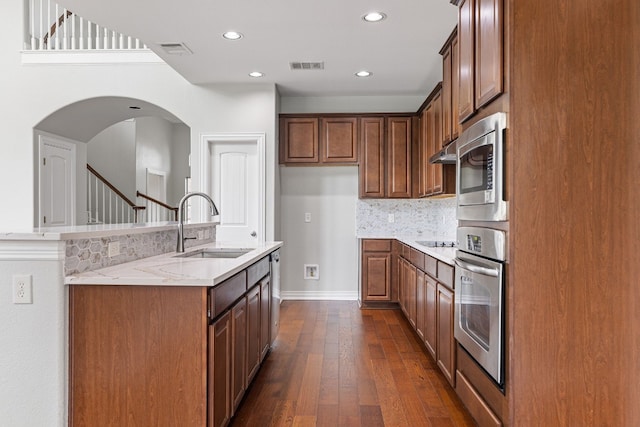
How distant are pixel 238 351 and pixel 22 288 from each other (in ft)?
3.48

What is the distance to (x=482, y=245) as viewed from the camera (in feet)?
6.94

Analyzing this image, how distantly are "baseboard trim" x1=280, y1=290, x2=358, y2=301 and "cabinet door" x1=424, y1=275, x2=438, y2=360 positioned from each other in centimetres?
223

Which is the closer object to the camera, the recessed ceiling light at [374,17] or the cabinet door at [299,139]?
the recessed ceiling light at [374,17]

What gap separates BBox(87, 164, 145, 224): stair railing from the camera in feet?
22.3

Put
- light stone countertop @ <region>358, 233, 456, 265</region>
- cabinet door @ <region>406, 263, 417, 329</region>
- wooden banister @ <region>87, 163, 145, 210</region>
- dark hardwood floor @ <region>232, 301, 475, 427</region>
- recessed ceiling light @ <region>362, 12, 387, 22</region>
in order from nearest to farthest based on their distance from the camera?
dark hardwood floor @ <region>232, 301, 475, 427</region>
light stone countertop @ <region>358, 233, 456, 265</region>
recessed ceiling light @ <region>362, 12, 387, 22</region>
cabinet door @ <region>406, 263, 417, 329</region>
wooden banister @ <region>87, 163, 145, 210</region>

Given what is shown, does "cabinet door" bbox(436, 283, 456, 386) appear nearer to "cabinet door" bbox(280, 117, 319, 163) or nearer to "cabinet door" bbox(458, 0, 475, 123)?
"cabinet door" bbox(458, 0, 475, 123)

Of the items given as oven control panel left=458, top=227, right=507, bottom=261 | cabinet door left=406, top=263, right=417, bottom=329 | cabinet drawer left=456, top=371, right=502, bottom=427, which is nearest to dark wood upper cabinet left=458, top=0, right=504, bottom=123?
oven control panel left=458, top=227, right=507, bottom=261

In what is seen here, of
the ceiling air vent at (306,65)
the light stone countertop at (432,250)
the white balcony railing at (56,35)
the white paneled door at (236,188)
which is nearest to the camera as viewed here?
the light stone countertop at (432,250)

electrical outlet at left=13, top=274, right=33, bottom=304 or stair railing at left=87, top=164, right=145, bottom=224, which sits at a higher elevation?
stair railing at left=87, top=164, right=145, bottom=224

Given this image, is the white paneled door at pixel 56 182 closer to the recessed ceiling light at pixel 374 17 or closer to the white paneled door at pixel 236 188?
the white paneled door at pixel 236 188

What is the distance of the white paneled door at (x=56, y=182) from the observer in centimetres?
500

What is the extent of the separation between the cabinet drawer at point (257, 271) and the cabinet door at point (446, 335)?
1.24 meters

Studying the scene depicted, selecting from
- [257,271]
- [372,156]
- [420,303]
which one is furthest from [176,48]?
[420,303]

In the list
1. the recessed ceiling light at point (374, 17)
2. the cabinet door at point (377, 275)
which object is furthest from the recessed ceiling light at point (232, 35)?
the cabinet door at point (377, 275)
